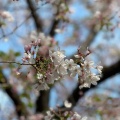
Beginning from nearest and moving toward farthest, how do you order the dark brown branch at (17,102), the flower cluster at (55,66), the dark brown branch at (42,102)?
the flower cluster at (55,66), the dark brown branch at (17,102), the dark brown branch at (42,102)

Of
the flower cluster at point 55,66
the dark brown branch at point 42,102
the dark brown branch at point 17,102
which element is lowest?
the dark brown branch at point 42,102

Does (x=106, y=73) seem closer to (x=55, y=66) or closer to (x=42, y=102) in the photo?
(x=42, y=102)

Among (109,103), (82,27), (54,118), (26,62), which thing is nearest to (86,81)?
(26,62)

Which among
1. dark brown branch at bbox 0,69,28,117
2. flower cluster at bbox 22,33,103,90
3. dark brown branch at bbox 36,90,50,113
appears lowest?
dark brown branch at bbox 36,90,50,113

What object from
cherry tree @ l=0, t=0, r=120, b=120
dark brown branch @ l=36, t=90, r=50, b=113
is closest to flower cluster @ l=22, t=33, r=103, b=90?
cherry tree @ l=0, t=0, r=120, b=120

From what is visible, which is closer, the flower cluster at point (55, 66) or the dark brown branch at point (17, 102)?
the flower cluster at point (55, 66)

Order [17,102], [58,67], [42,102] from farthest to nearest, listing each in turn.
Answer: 1. [42,102]
2. [17,102]
3. [58,67]

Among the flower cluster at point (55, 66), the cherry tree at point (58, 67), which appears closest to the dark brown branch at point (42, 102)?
the cherry tree at point (58, 67)

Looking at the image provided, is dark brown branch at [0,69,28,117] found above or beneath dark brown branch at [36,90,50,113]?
above

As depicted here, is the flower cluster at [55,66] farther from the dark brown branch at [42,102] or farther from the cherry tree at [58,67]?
the dark brown branch at [42,102]

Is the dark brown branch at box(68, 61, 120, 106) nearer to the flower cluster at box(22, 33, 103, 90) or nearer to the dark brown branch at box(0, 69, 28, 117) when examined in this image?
the dark brown branch at box(0, 69, 28, 117)

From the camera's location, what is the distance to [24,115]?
520cm

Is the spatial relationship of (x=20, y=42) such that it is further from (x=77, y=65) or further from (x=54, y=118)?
(x=77, y=65)

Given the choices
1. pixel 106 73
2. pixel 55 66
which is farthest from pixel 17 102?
pixel 55 66
